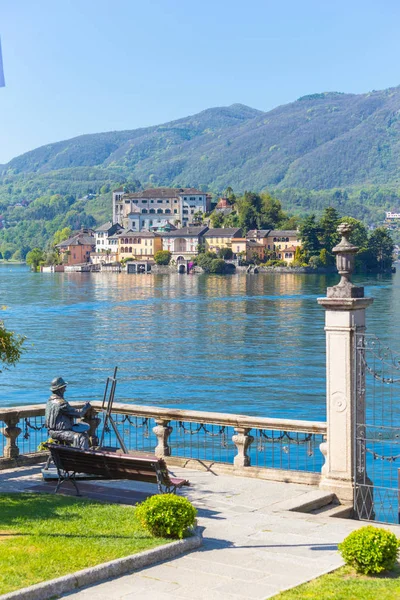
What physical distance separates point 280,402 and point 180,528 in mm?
31728

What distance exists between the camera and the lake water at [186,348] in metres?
43.3

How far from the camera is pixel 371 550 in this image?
840 cm

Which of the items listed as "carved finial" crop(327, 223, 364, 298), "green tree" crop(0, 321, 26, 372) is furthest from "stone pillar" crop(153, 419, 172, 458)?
"carved finial" crop(327, 223, 364, 298)

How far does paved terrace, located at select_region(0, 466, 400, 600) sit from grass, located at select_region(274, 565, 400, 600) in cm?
15

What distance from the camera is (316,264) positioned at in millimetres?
179125

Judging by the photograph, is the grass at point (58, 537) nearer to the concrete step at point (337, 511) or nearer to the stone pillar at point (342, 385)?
the concrete step at point (337, 511)

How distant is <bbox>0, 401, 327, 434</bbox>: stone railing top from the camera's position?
42.4 feet

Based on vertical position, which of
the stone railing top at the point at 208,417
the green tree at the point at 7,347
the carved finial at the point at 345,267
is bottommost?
the stone railing top at the point at 208,417

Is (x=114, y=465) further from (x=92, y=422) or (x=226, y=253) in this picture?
(x=226, y=253)

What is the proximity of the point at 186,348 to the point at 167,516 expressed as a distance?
5447 cm

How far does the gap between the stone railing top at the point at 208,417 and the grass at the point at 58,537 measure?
116 inches

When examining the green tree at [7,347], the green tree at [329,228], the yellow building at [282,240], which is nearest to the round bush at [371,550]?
the green tree at [7,347]

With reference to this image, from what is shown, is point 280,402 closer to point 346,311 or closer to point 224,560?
point 346,311

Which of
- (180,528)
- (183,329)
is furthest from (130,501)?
(183,329)
